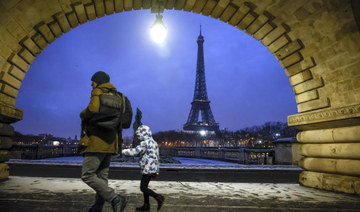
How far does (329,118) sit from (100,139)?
5.33 m

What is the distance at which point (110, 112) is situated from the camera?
121 inches

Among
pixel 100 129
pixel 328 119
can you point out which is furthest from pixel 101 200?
pixel 328 119

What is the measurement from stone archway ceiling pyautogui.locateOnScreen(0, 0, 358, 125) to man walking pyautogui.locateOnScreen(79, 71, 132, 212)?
11.3ft

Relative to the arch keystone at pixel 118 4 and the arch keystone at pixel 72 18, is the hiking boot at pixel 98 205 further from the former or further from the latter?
the arch keystone at pixel 118 4

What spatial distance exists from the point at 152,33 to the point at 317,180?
5951 millimetres

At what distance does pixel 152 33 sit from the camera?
252 inches

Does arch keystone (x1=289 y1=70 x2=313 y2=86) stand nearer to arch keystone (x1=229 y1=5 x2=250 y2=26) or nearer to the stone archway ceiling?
the stone archway ceiling

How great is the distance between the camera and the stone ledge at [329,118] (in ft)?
16.6

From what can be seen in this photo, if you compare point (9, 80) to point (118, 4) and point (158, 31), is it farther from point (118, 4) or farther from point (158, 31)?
point (158, 31)

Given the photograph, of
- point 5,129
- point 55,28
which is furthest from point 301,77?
point 5,129

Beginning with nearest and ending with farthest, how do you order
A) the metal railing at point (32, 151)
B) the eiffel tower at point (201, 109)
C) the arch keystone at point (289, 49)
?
the arch keystone at point (289, 49) → the metal railing at point (32, 151) → the eiffel tower at point (201, 109)

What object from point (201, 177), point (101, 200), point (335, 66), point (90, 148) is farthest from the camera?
point (201, 177)

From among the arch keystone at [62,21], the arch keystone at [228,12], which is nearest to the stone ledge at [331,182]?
the arch keystone at [228,12]

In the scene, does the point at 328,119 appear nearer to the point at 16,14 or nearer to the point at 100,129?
the point at 100,129
